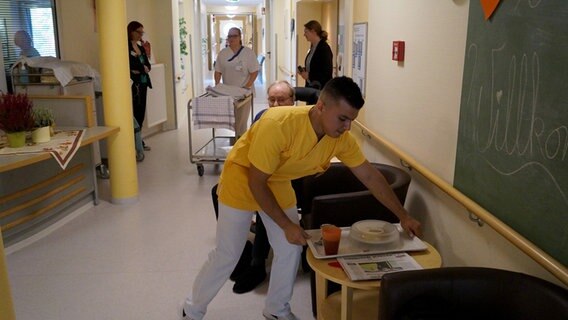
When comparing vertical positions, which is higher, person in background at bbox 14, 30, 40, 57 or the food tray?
person in background at bbox 14, 30, 40, 57

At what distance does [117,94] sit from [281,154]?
8.58 ft

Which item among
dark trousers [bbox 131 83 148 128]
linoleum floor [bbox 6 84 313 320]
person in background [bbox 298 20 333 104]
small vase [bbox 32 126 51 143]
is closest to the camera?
linoleum floor [bbox 6 84 313 320]

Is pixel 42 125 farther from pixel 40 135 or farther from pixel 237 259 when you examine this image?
pixel 237 259

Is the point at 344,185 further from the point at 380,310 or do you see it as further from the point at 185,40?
the point at 185,40

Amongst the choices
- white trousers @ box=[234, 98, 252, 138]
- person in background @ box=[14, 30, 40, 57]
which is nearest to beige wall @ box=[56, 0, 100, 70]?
person in background @ box=[14, 30, 40, 57]

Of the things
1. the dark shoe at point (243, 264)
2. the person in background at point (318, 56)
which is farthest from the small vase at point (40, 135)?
the person in background at point (318, 56)

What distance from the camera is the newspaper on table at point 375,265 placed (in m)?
1.77

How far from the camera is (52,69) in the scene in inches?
172

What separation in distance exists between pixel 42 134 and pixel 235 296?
1989mm

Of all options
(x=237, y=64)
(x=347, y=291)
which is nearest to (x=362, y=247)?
(x=347, y=291)

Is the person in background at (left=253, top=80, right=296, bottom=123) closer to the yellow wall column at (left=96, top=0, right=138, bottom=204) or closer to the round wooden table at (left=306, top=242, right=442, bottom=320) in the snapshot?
the round wooden table at (left=306, top=242, right=442, bottom=320)

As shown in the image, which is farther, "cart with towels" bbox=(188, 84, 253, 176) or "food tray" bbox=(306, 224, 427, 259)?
"cart with towels" bbox=(188, 84, 253, 176)

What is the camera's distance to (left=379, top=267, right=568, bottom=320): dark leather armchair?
1.53m

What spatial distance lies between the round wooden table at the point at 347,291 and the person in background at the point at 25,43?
4029 mm
